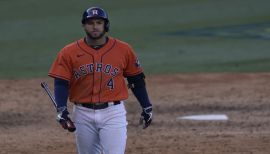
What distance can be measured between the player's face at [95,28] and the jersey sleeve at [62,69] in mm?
298

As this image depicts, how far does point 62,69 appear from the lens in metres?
7.32

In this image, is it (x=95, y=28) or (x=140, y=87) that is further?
(x=140, y=87)

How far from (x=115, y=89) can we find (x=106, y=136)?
1.38ft

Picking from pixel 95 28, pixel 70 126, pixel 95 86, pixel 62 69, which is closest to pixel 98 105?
pixel 95 86

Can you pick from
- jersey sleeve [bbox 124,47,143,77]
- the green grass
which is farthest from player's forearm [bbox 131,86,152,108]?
the green grass

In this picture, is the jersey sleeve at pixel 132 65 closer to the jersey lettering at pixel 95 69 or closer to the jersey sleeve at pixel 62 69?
the jersey lettering at pixel 95 69

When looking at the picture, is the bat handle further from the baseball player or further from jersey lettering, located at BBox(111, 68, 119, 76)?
jersey lettering, located at BBox(111, 68, 119, 76)

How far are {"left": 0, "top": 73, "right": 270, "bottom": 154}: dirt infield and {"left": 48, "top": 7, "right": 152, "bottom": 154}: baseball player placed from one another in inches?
109

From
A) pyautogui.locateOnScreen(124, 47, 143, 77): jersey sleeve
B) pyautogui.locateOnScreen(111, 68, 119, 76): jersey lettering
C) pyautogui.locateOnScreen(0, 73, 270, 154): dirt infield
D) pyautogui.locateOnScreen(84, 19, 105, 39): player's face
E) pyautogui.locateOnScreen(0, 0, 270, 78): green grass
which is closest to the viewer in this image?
pyautogui.locateOnScreen(84, 19, 105, 39): player's face

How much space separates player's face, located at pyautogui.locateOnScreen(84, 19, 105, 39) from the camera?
7250 millimetres

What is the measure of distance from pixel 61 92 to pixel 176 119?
5.26 m

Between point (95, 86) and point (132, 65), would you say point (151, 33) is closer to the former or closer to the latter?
point (132, 65)

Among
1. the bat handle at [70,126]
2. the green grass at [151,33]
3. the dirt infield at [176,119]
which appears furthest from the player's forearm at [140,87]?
the green grass at [151,33]

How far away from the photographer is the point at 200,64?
55.4ft
